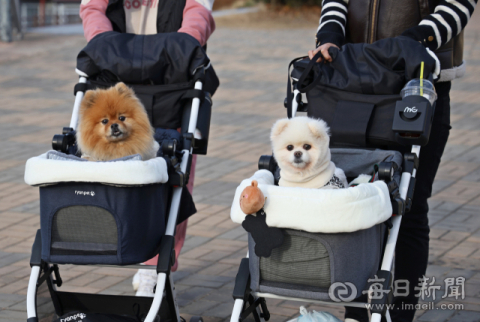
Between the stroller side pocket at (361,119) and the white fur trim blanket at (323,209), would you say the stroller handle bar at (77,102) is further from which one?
the white fur trim blanket at (323,209)

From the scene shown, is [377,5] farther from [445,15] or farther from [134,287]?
[134,287]

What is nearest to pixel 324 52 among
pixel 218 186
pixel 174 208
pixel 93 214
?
pixel 174 208

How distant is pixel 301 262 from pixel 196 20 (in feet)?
6.85

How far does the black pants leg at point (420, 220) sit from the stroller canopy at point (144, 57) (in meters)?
1.47

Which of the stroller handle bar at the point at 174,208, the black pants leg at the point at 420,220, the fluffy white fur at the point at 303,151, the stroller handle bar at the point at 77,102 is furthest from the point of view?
the stroller handle bar at the point at 77,102

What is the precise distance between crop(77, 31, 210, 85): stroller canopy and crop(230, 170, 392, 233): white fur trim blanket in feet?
5.01

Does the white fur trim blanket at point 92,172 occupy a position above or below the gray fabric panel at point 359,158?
below

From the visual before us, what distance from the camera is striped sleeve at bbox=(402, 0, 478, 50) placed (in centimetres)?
349

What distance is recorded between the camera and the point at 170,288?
3.70 m

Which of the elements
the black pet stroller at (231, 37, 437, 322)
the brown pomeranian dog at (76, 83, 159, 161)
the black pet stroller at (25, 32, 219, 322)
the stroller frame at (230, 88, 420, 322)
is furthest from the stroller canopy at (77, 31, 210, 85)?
the stroller frame at (230, 88, 420, 322)

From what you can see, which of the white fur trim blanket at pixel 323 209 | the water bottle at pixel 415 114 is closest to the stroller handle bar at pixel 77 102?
the white fur trim blanket at pixel 323 209

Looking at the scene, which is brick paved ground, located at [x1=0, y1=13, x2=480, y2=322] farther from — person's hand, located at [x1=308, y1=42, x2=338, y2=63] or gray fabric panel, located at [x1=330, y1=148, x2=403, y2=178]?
person's hand, located at [x1=308, y1=42, x2=338, y2=63]

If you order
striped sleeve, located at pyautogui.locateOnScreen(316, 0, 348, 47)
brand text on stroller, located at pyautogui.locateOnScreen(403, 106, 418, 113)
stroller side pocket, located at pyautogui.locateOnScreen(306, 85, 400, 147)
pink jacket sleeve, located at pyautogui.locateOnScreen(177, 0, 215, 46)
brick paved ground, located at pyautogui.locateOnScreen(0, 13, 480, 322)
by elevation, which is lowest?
brick paved ground, located at pyautogui.locateOnScreen(0, 13, 480, 322)

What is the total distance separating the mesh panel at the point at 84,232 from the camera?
3.27 metres
